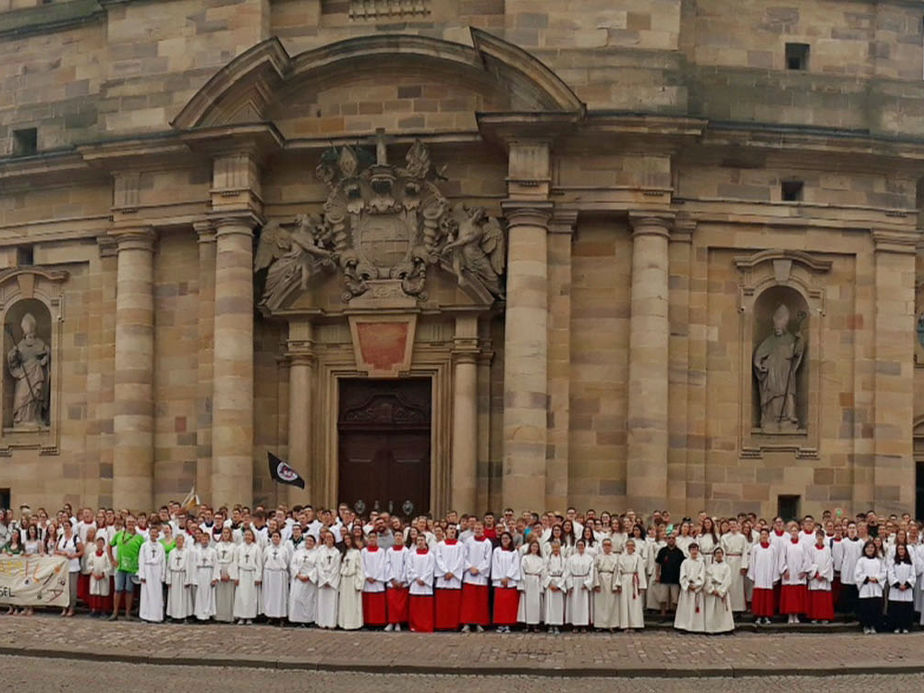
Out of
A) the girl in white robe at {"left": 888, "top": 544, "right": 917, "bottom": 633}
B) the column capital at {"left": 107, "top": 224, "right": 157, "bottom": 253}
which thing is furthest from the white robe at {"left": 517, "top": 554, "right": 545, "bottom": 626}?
the column capital at {"left": 107, "top": 224, "right": 157, "bottom": 253}

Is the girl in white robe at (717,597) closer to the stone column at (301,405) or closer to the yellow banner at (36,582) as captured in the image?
the stone column at (301,405)

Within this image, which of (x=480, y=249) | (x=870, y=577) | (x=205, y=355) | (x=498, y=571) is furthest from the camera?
(x=205, y=355)

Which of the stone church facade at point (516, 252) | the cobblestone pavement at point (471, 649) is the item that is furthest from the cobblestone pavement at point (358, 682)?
the stone church facade at point (516, 252)

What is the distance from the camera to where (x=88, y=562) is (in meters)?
24.9

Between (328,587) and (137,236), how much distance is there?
1016 cm

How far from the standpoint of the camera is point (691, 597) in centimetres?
2289

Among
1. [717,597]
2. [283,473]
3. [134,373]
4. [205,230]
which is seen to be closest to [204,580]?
[283,473]

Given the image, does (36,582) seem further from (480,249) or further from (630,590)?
(480,249)

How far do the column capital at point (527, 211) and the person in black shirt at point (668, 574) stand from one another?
701 cm

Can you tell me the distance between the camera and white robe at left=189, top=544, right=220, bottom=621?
24000 millimetres

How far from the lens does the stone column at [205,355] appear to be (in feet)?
96.8

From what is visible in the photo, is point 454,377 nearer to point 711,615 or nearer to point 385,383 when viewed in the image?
point 385,383

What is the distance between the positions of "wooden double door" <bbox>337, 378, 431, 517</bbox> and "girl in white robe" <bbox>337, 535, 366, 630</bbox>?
6.03m

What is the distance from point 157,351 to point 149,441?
1.85 m
